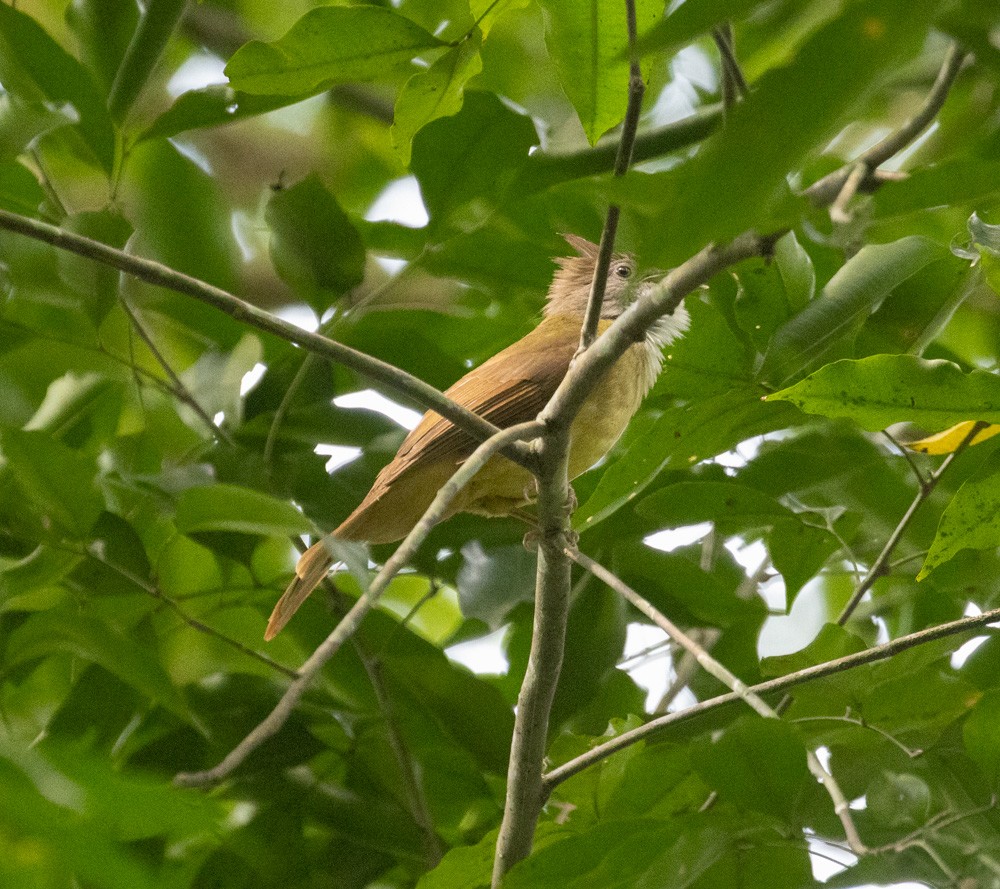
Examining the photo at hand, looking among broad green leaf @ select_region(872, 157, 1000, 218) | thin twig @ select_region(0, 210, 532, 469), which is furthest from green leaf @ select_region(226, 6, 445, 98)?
Answer: broad green leaf @ select_region(872, 157, 1000, 218)

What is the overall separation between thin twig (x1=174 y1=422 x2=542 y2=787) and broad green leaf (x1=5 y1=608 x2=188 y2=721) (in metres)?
0.71

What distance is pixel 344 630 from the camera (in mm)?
1307

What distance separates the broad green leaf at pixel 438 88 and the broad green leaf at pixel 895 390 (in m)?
0.69

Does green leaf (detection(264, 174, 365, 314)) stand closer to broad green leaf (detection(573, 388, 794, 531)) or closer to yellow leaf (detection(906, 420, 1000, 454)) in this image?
broad green leaf (detection(573, 388, 794, 531))

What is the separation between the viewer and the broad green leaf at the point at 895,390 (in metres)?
1.80

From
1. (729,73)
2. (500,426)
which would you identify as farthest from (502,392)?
(729,73)

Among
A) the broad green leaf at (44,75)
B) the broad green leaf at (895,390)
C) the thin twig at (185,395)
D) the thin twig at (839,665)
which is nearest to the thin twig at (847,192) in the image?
the broad green leaf at (895,390)

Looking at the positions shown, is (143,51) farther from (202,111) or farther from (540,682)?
(540,682)

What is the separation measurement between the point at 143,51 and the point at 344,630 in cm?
181

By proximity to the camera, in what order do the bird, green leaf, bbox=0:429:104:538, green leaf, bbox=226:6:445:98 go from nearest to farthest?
1. green leaf, bbox=226:6:445:98
2. green leaf, bbox=0:429:104:538
3. the bird

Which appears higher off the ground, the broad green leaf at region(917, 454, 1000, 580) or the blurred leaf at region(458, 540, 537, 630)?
the broad green leaf at region(917, 454, 1000, 580)

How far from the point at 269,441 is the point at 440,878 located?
1084 mm

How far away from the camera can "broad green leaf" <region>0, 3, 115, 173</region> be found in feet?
8.71

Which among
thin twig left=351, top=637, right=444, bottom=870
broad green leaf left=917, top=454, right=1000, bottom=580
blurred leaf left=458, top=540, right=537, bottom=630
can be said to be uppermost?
broad green leaf left=917, top=454, right=1000, bottom=580
